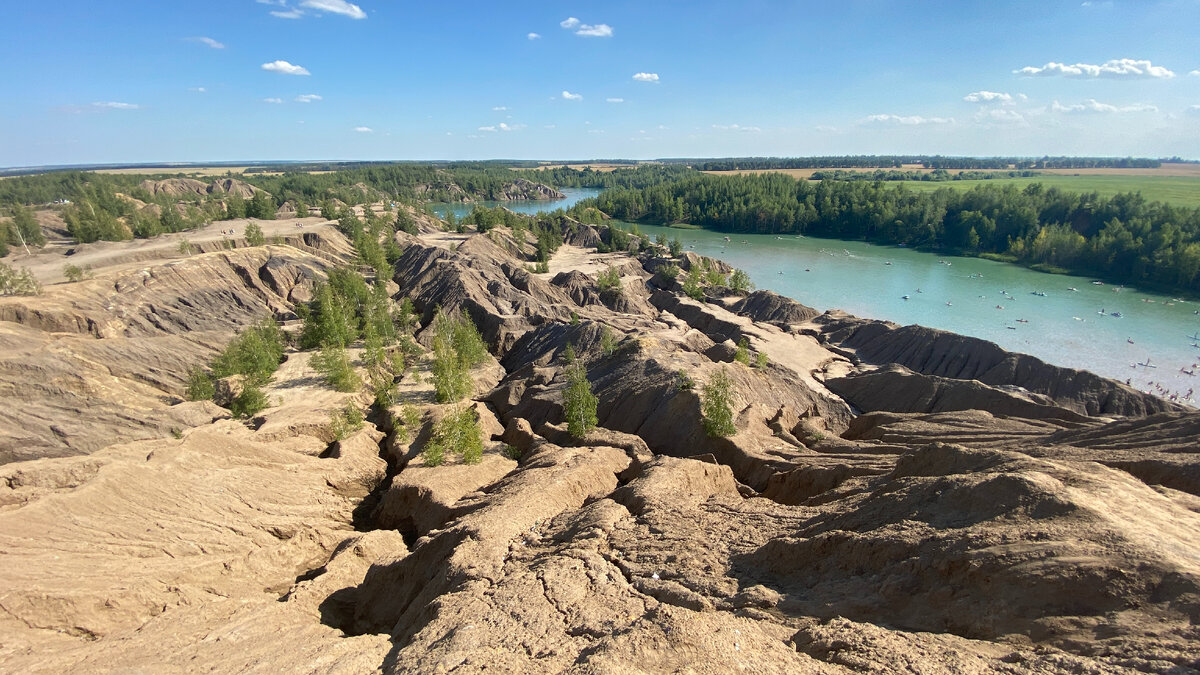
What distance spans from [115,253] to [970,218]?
14250cm

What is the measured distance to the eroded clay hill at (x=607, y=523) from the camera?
436 inches

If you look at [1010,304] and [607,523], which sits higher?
[1010,304]

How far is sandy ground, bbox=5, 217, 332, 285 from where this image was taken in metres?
60.3

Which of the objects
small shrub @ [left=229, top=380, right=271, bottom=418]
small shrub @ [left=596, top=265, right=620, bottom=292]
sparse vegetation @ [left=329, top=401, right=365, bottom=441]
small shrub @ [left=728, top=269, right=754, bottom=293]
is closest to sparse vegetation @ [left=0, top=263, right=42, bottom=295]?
small shrub @ [left=229, top=380, right=271, bottom=418]

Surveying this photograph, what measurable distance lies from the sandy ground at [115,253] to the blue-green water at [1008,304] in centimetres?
8203

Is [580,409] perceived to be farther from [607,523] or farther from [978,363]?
[978,363]

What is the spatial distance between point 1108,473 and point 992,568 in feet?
21.0

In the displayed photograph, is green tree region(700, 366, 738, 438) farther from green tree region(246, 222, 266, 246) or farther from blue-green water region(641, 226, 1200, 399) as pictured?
green tree region(246, 222, 266, 246)

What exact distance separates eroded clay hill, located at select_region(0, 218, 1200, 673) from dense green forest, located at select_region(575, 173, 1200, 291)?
205 feet

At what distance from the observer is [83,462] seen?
80.5ft

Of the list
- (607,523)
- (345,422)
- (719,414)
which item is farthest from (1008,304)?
(345,422)

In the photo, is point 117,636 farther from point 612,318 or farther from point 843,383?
point 612,318

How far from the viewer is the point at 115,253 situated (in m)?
65.6

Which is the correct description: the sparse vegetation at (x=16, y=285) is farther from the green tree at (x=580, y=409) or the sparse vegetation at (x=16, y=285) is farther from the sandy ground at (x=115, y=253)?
the green tree at (x=580, y=409)
